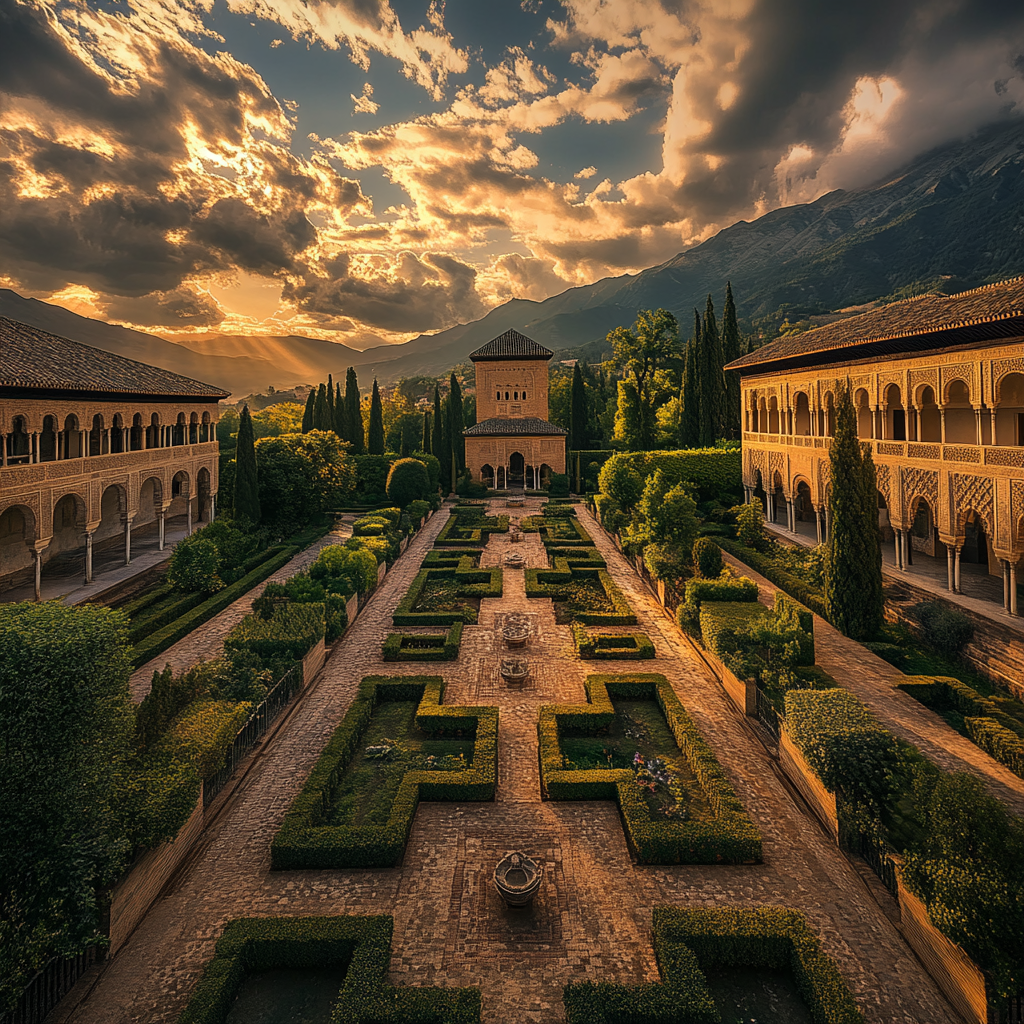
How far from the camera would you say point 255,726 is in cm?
1072

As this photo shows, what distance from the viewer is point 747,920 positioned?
6.53m

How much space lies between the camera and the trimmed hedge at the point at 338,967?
5492 millimetres

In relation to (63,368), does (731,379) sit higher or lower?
higher

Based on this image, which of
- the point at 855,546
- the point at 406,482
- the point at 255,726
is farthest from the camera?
the point at 406,482

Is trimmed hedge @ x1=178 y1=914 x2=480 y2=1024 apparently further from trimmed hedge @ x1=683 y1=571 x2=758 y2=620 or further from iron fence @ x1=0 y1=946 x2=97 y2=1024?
trimmed hedge @ x1=683 y1=571 x2=758 y2=620

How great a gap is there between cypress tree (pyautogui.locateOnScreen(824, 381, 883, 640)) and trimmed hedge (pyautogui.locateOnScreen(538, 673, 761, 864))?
20.3 feet

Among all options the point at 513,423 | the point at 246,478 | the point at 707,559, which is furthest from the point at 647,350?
the point at 246,478

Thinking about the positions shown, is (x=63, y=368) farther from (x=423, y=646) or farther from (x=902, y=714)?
A: (x=902, y=714)

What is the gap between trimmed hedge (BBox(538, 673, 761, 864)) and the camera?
7832 mm

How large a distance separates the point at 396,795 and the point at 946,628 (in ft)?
44.4

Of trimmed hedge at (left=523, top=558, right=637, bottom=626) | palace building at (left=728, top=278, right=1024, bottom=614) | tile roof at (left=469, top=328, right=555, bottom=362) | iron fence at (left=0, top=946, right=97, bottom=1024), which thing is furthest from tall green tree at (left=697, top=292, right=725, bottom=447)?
iron fence at (left=0, top=946, right=97, bottom=1024)

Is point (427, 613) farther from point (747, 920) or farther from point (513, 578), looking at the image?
point (747, 920)

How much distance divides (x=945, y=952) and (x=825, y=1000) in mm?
1511

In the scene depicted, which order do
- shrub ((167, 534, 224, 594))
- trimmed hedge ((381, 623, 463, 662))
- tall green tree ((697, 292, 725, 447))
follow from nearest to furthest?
trimmed hedge ((381, 623, 463, 662)), shrub ((167, 534, 224, 594)), tall green tree ((697, 292, 725, 447))
